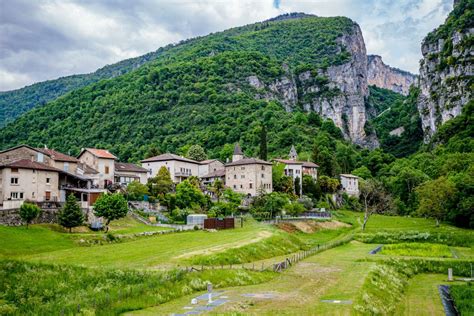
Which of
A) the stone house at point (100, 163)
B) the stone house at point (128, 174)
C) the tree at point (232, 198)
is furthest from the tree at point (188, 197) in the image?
the stone house at point (128, 174)

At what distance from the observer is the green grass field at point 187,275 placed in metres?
26.7

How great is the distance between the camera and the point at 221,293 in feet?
101

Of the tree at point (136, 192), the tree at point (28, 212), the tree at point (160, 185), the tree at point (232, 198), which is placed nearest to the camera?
the tree at point (28, 212)

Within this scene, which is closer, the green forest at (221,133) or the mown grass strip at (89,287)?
the mown grass strip at (89,287)

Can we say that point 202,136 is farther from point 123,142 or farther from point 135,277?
point 135,277

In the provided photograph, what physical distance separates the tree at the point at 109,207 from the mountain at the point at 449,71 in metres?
139

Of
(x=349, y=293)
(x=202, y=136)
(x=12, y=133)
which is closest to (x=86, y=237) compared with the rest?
(x=349, y=293)

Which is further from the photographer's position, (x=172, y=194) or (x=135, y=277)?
(x=172, y=194)

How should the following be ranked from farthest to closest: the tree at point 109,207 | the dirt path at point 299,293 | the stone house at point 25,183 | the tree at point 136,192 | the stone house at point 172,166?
the stone house at point 172,166
the tree at point 136,192
the stone house at point 25,183
the tree at point 109,207
the dirt path at point 299,293

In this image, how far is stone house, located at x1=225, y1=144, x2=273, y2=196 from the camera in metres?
A: 94.6

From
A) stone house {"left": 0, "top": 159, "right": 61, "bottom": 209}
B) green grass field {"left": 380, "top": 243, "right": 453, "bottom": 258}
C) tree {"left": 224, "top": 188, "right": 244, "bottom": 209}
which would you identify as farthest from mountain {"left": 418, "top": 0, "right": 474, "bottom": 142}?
stone house {"left": 0, "top": 159, "right": 61, "bottom": 209}

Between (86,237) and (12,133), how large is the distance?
14707 centimetres

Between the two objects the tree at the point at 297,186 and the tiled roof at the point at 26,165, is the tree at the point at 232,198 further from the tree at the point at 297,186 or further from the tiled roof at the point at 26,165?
the tiled roof at the point at 26,165

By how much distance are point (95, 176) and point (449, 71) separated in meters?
144
